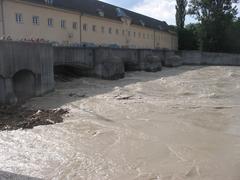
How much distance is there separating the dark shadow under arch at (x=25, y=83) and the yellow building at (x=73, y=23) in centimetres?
1019

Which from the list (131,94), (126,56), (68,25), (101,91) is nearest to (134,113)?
(131,94)

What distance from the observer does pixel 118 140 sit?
11.3 metres

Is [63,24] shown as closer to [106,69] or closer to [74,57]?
[106,69]

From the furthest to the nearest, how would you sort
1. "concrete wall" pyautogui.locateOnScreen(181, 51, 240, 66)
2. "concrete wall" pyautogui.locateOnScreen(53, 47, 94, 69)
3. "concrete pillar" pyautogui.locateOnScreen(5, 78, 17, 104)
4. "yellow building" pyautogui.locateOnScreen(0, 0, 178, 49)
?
1. "concrete wall" pyautogui.locateOnScreen(181, 51, 240, 66)
2. "yellow building" pyautogui.locateOnScreen(0, 0, 178, 49)
3. "concrete wall" pyautogui.locateOnScreen(53, 47, 94, 69)
4. "concrete pillar" pyautogui.locateOnScreen(5, 78, 17, 104)

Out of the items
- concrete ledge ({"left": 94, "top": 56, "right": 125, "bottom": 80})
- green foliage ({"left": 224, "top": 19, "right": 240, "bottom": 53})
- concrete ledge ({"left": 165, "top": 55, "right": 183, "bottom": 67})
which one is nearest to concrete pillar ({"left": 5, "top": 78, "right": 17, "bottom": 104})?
concrete ledge ({"left": 94, "top": 56, "right": 125, "bottom": 80})

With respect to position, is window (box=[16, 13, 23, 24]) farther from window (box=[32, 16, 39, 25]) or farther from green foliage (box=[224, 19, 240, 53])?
green foliage (box=[224, 19, 240, 53])

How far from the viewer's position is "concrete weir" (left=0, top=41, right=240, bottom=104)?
17.6 m

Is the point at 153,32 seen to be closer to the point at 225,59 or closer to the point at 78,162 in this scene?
the point at 225,59

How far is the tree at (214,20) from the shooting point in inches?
2060

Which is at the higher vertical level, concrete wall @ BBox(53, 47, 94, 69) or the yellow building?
the yellow building

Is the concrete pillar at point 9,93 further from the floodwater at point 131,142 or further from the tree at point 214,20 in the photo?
the tree at point 214,20

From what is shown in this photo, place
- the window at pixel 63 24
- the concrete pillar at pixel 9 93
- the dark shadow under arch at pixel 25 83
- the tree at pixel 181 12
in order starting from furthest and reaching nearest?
the tree at pixel 181 12 < the window at pixel 63 24 < the dark shadow under arch at pixel 25 83 < the concrete pillar at pixel 9 93

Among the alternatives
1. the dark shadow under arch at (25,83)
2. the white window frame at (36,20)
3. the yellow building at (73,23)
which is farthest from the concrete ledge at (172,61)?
the dark shadow under arch at (25,83)

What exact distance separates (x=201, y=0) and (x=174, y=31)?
16.1 m
